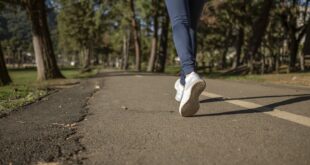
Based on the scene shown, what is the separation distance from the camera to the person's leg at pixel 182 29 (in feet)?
14.2

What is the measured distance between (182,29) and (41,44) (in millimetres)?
13647

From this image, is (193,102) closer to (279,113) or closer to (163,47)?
(279,113)

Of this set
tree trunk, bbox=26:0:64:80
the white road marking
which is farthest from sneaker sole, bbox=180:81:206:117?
tree trunk, bbox=26:0:64:80

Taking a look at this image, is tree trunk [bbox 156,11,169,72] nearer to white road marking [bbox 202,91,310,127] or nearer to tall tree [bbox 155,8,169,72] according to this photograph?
tall tree [bbox 155,8,169,72]

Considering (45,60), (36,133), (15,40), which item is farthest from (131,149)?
(15,40)

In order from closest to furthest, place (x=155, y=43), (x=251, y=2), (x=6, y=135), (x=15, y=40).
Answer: (x=6, y=135) → (x=251, y=2) → (x=155, y=43) → (x=15, y=40)

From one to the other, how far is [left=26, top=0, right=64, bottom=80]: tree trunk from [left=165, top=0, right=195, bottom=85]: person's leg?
43.8ft

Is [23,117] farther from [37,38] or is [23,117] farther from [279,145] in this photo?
[37,38]

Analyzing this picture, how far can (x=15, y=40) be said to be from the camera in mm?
115688

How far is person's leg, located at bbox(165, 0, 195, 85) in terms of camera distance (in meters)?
4.34

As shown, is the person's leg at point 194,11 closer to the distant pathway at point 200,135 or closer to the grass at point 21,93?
the distant pathway at point 200,135

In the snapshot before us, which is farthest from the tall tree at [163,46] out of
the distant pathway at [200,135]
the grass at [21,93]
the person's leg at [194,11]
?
the distant pathway at [200,135]

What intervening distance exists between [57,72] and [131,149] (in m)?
15.6

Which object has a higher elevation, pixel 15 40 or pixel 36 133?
pixel 15 40
